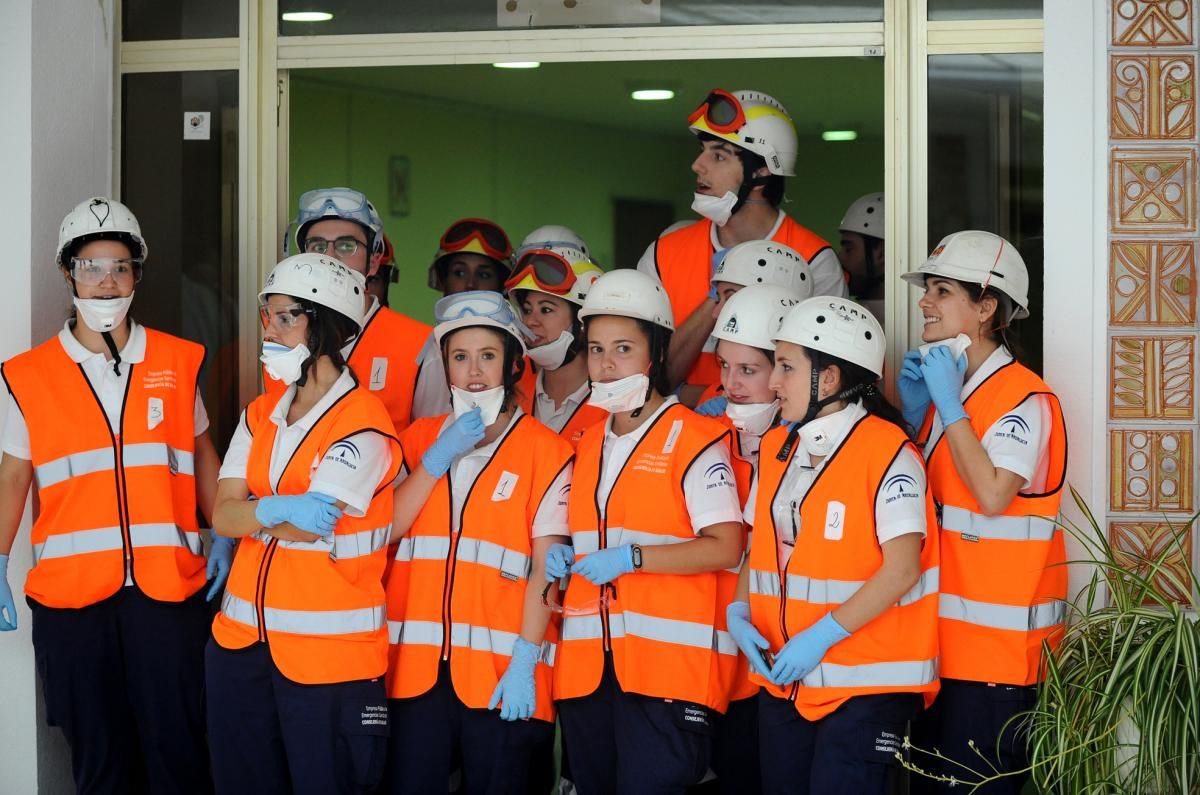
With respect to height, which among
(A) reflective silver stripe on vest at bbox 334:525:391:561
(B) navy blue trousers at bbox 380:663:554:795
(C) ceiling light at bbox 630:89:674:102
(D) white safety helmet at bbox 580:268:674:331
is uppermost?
(C) ceiling light at bbox 630:89:674:102

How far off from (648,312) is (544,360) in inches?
27.9

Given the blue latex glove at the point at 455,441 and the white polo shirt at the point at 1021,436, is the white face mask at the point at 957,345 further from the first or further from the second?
the blue latex glove at the point at 455,441

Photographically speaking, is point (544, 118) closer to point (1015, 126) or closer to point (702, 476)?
point (1015, 126)

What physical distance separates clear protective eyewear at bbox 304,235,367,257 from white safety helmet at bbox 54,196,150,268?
0.59 meters

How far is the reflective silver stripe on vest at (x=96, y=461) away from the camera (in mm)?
4418

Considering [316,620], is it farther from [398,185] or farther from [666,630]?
[398,185]

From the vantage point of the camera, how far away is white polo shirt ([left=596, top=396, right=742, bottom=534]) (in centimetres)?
398

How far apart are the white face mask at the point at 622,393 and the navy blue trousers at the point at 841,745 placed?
95cm

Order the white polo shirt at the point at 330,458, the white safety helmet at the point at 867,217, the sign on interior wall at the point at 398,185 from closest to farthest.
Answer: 1. the white polo shirt at the point at 330,458
2. the white safety helmet at the point at 867,217
3. the sign on interior wall at the point at 398,185

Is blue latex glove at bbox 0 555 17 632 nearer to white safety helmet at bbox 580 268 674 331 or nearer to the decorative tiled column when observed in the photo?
white safety helmet at bbox 580 268 674 331

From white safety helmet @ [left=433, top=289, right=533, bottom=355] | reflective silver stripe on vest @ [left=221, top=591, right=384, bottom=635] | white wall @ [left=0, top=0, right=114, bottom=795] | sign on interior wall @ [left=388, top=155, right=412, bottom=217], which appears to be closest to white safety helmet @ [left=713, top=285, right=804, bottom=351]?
white safety helmet @ [left=433, top=289, right=533, bottom=355]

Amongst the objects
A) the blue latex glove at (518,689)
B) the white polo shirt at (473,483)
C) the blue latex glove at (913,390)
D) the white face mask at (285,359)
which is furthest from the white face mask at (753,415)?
the white face mask at (285,359)

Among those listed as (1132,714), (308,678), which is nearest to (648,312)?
(308,678)

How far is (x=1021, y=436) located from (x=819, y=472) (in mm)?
586
